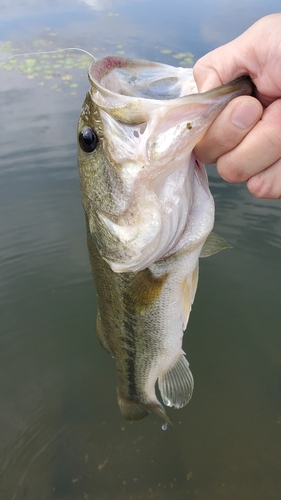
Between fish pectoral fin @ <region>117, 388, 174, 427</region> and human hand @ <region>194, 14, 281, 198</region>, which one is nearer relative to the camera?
human hand @ <region>194, 14, 281, 198</region>

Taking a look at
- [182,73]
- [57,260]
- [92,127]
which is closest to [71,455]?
[57,260]

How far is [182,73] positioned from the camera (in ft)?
4.16

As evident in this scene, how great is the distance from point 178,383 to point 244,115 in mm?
1436

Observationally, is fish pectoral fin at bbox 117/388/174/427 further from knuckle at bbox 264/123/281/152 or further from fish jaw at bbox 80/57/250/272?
knuckle at bbox 264/123/281/152

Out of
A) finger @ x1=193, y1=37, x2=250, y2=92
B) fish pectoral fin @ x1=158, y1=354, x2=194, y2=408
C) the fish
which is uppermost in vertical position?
finger @ x1=193, y1=37, x2=250, y2=92

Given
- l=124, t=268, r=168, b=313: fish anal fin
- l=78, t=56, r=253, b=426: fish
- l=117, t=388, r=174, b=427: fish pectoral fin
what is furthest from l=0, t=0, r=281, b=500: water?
l=124, t=268, r=168, b=313: fish anal fin

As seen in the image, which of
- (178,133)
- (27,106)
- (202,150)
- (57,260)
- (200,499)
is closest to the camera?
(178,133)

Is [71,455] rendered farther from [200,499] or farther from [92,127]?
[92,127]

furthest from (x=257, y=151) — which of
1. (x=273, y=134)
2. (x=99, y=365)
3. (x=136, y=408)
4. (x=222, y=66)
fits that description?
(x=99, y=365)

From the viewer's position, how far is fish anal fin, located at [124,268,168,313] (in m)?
1.48

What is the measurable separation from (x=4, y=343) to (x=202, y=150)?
9.62ft

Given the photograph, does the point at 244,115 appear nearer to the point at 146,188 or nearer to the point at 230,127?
the point at 230,127

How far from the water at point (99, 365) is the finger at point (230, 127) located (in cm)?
243

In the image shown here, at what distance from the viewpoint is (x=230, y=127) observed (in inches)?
41.8
